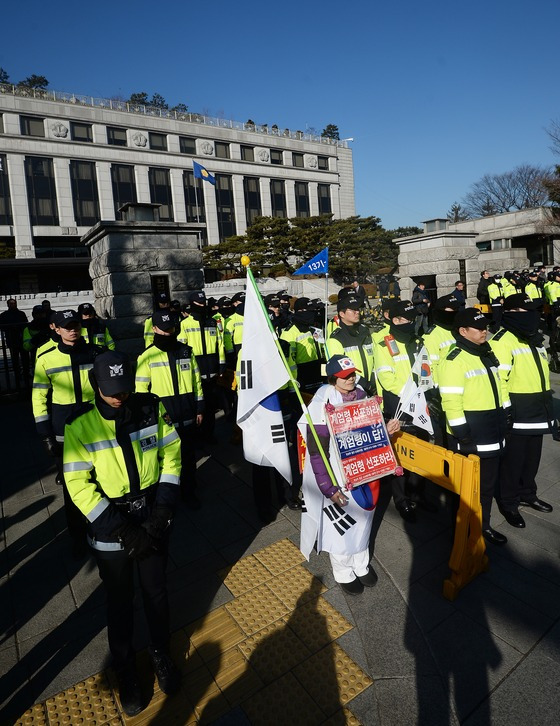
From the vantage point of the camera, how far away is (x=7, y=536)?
16.4 ft

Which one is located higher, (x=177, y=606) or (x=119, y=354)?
(x=119, y=354)

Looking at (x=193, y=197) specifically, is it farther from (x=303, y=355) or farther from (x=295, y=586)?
(x=295, y=586)

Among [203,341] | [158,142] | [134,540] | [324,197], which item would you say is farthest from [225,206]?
[134,540]

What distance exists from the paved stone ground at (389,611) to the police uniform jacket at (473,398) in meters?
1.09

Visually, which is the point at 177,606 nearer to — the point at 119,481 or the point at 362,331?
the point at 119,481

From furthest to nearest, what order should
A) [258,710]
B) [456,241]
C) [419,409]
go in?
[456,241], [419,409], [258,710]

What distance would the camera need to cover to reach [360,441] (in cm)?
365

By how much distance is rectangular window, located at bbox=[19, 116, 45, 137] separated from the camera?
141 feet

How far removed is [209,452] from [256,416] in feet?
10.9

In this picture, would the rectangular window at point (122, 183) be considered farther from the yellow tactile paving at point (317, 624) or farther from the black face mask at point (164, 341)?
the yellow tactile paving at point (317, 624)

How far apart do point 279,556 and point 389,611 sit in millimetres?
1192

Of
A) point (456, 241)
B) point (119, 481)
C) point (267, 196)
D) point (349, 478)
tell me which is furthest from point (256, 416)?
point (267, 196)

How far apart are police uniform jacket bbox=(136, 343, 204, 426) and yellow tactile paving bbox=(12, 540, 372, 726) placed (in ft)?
7.28

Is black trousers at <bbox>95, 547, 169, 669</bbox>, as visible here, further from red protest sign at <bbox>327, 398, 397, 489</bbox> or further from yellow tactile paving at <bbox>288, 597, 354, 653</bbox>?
red protest sign at <bbox>327, 398, 397, 489</bbox>
